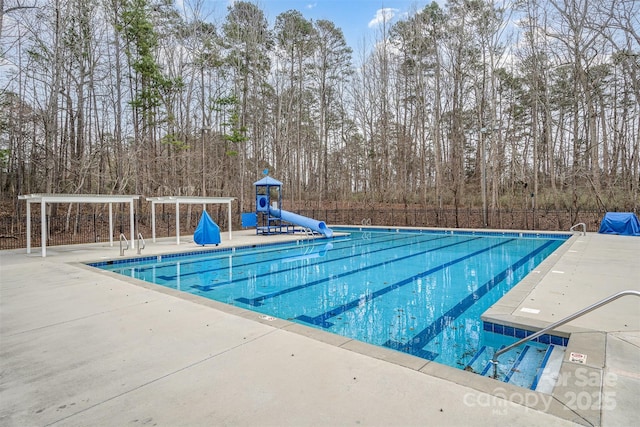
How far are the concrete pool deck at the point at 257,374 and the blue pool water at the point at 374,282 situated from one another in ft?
2.64

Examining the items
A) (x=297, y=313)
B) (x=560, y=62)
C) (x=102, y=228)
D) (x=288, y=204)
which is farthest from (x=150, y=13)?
(x=560, y=62)

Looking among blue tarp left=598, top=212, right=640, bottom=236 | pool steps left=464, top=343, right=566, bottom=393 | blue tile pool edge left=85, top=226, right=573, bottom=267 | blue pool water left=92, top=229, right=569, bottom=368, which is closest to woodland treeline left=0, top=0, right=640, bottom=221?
blue tarp left=598, top=212, right=640, bottom=236

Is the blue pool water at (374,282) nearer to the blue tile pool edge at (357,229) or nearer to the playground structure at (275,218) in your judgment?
the blue tile pool edge at (357,229)

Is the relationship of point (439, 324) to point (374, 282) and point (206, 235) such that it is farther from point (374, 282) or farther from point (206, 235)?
point (206, 235)

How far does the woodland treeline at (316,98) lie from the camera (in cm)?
1238

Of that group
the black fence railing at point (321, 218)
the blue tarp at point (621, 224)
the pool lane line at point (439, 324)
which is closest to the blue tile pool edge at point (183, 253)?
the black fence railing at point (321, 218)

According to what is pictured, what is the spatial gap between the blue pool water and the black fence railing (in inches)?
144

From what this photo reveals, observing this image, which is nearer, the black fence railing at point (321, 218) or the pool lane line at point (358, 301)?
the pool lane line at point (358, 301)

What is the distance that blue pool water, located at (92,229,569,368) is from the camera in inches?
→ 151

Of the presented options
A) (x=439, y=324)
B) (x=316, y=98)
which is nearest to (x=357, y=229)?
(x=316, y=98)

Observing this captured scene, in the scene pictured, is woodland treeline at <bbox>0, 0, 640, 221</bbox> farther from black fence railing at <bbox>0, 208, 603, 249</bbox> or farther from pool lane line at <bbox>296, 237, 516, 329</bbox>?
pool lane line at <bbox>296, 237, 516, 329</bbox>

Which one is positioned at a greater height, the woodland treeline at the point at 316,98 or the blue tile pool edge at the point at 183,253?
the woodland treeline at the point at 316,98

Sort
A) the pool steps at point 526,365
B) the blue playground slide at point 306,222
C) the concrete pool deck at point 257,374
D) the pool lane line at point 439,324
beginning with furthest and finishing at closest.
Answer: the blue playground slide at point 306,222 < the pool lane line at point 439,324 < the pool steps at point 526,365 < the concrete pool deck at point 257,374

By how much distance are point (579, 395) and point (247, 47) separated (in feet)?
61.4
